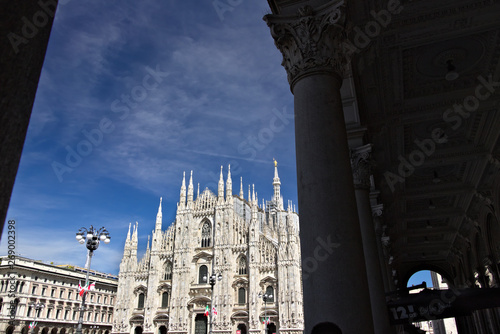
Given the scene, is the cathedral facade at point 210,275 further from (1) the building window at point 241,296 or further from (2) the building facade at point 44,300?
(2) the building facade at point 44,300

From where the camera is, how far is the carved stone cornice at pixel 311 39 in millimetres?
4871

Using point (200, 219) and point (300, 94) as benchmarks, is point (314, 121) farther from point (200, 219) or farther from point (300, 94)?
point (200, 219)

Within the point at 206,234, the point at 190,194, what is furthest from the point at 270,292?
the point at 190,194

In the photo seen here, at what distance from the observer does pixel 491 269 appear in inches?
729

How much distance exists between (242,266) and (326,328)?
1866 inches

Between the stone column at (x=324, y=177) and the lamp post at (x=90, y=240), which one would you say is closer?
the stone column at (x=324, y=177)

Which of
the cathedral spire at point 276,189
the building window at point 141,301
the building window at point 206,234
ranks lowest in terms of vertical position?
the building window at point 141,301

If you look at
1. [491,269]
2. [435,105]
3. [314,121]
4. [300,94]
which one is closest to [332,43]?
[300,94]

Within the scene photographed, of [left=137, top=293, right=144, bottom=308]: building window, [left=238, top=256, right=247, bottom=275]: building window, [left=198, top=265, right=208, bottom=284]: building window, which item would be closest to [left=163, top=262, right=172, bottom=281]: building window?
[left=137, top=293, right=144, bottom=308]: building window
